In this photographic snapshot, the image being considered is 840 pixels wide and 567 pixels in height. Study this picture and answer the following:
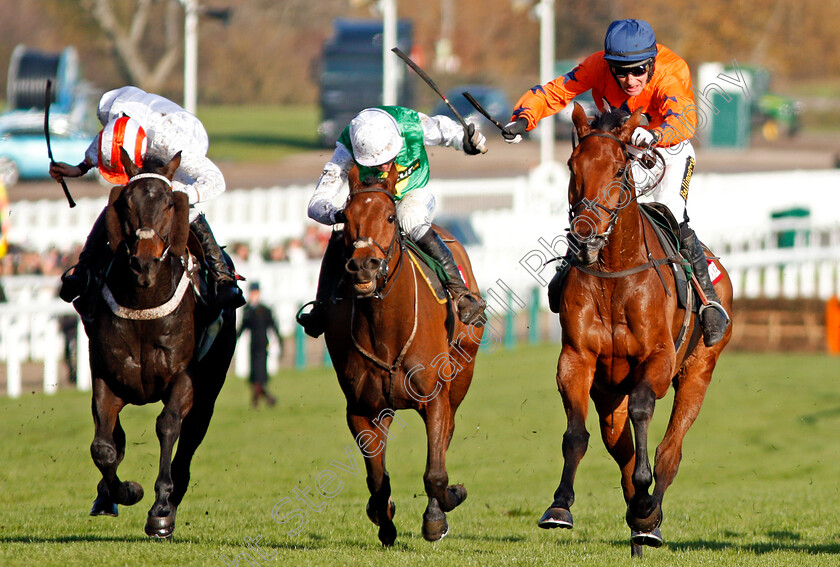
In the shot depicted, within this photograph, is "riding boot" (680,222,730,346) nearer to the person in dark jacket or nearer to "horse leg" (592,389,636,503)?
"horse leg" (592,389,636,503)

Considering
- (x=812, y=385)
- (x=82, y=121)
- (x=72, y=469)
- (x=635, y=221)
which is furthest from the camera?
(x=82, y=121)

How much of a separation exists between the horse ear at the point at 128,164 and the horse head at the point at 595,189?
226 cm

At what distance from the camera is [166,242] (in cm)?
625

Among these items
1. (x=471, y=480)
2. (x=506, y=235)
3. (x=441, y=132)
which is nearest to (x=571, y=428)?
(x=441, y=132)

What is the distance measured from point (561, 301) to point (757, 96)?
37783 mm

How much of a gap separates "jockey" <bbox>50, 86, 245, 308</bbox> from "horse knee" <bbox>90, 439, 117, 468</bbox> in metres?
0.82

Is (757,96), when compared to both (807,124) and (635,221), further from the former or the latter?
(635,221)

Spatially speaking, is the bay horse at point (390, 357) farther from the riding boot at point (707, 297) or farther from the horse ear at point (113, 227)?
the riding boot at point (707, 297)

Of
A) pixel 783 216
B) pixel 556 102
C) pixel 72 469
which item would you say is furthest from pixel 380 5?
pixel 556 102

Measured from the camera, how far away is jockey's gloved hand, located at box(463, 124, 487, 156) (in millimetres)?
6918

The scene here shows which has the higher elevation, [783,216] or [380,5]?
[380,5]

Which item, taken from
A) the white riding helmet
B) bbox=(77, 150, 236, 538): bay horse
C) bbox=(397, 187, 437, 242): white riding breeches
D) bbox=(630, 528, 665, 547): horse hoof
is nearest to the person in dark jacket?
bbox=(397, 187, 437, 242): white riding breeches

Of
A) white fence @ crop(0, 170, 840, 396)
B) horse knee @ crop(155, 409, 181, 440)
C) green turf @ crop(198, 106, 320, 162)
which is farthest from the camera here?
green turf @ crop(198, 106, 320, 162)

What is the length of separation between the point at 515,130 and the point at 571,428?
1619mm
